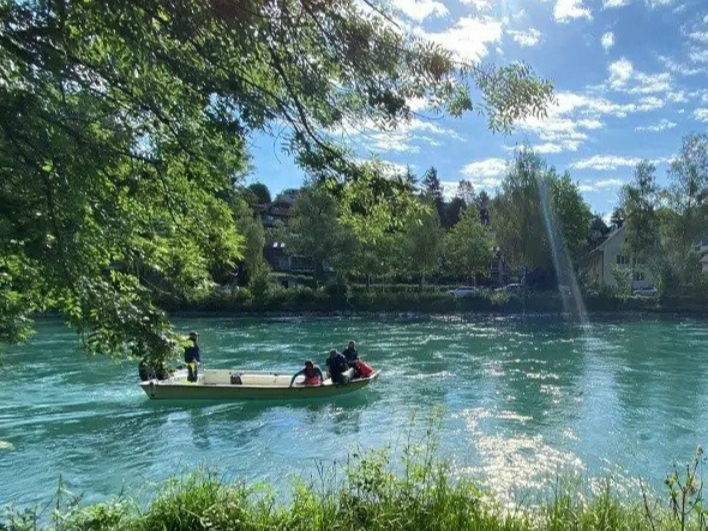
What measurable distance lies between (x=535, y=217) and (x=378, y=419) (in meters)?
40.3

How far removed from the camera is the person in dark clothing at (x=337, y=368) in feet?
53.8

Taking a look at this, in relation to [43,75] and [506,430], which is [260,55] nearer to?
[43,75]

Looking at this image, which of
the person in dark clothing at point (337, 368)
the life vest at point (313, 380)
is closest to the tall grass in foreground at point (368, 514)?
the life vest at point (313, 380)

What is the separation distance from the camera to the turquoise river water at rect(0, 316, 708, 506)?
10.8 m

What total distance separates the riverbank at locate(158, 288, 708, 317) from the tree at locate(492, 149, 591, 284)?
3984 millimetres

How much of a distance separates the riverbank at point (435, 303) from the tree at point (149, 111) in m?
42.0

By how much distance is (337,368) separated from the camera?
54.3ft

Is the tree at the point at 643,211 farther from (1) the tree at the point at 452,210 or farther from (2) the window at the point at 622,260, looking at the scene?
(1) the tree at the point at 452,210

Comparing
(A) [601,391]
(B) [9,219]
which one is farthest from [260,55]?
(A) [601,391]

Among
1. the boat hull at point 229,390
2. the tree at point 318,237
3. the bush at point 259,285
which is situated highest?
the tree at point 318,237

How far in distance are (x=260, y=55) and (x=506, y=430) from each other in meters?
11.6

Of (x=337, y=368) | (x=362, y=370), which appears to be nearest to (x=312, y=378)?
(x=337, y=368)

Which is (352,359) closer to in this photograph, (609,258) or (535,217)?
(535,217)

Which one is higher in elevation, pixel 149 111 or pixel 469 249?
pixel 469 249
